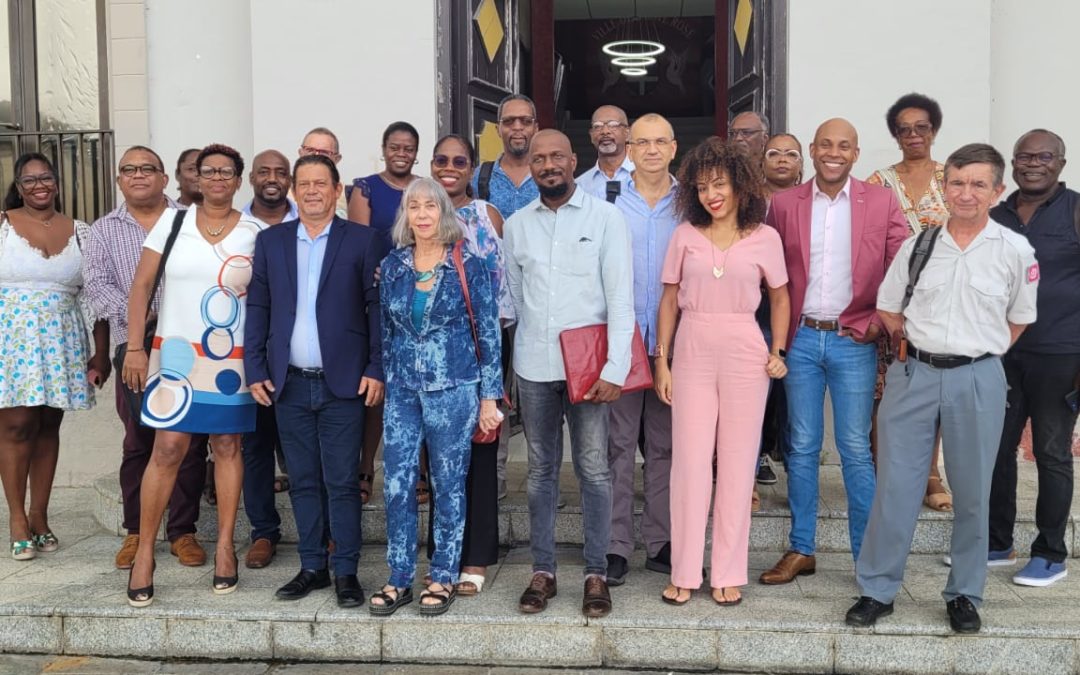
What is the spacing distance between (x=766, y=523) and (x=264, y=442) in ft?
7.99

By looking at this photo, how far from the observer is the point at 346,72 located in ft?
21.5

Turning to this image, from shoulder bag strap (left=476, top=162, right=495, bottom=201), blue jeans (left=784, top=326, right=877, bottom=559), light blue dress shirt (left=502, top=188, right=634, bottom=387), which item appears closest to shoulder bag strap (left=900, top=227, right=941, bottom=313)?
blue jeans (left=784, top=326, right=877, bottom=559)

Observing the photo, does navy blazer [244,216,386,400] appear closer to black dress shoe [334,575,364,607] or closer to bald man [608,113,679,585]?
black dress shoe [334,575,364,607]

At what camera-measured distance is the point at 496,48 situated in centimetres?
713

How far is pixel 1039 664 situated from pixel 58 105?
720 centimetres

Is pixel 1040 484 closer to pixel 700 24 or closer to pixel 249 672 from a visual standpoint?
pixel 249 672

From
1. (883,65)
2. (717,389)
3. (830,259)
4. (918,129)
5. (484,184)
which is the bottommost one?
(717,389)

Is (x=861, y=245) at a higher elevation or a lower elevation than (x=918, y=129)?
lower

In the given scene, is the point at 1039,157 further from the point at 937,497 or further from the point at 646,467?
the point at 646,467

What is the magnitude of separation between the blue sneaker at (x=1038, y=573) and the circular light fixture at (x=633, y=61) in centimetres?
1017

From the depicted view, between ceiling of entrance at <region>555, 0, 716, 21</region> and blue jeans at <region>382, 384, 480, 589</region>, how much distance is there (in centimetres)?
950

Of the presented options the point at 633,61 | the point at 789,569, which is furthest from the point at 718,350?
the point at 633,61

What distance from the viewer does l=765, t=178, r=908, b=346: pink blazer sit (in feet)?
14.0

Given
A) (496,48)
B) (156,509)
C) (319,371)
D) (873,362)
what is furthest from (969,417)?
(496,48)
